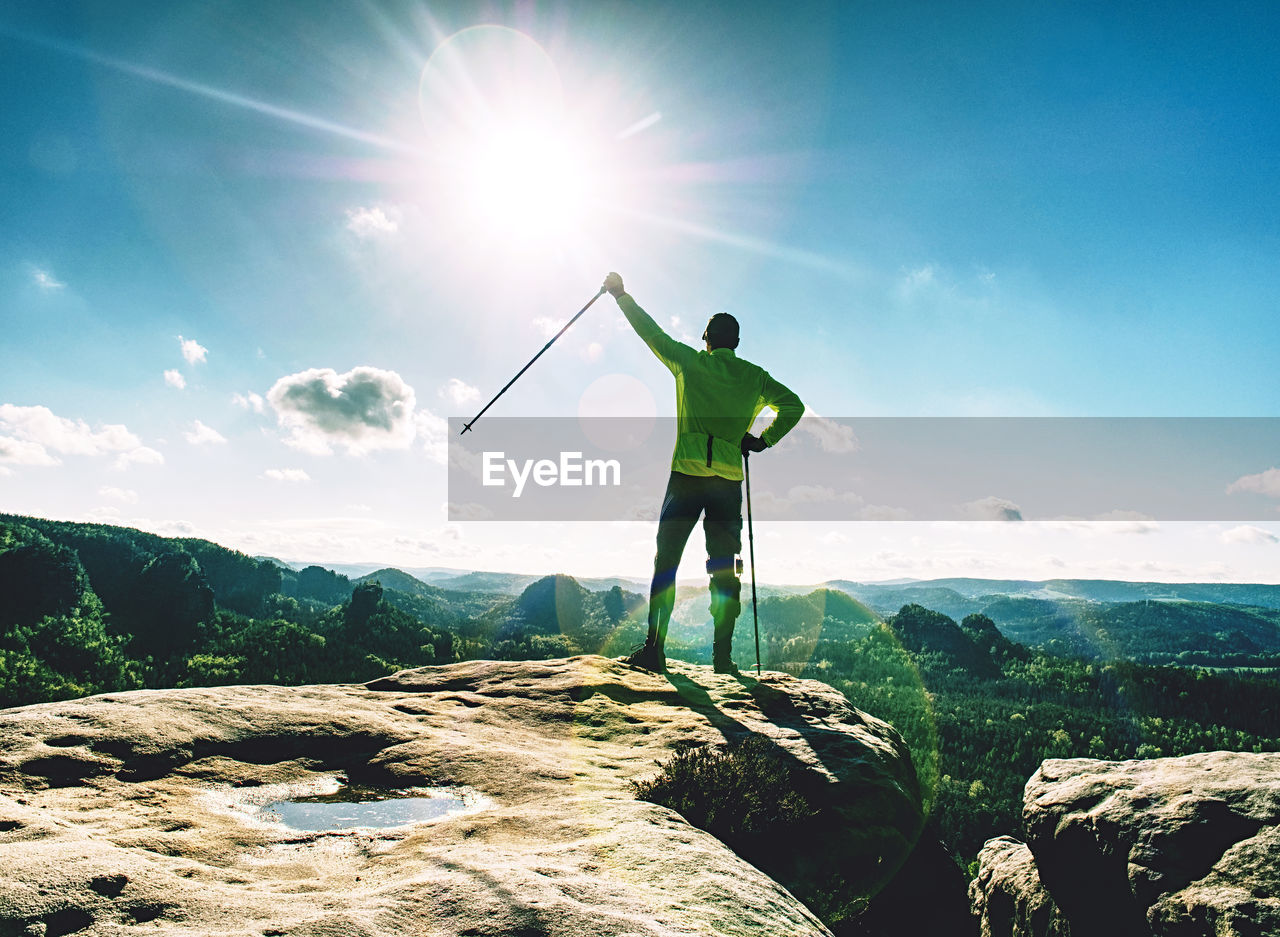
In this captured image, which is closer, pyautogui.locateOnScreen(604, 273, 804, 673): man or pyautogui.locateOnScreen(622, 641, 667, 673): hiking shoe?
pyautogui.locateOnScreen(604, 273, 804, 673): man

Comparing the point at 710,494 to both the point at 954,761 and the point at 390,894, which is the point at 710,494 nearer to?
the point at 390,894

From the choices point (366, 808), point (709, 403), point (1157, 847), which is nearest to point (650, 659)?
point (709, 403)

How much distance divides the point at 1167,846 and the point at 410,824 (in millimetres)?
6342

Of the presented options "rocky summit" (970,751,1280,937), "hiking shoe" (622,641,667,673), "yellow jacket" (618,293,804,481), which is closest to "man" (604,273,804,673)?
"yellow jacket" (618,293,804,481)

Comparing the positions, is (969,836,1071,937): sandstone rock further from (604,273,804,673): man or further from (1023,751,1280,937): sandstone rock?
(604,273,804,673): man

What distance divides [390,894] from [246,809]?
246 cm

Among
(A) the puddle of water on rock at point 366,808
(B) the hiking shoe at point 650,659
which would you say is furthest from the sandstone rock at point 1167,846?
(A) the puddle of water on rock at point 366,808

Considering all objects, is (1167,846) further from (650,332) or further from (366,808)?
(650,332)

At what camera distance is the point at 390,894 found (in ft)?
9.19

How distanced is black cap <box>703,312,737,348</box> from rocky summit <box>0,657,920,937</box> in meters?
5.22

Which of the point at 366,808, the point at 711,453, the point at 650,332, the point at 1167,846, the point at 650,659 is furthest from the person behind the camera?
the point at 650,659

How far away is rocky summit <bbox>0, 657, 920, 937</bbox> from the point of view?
265 centimetres

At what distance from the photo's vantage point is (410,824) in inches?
165

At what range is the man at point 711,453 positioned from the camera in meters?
8.91
